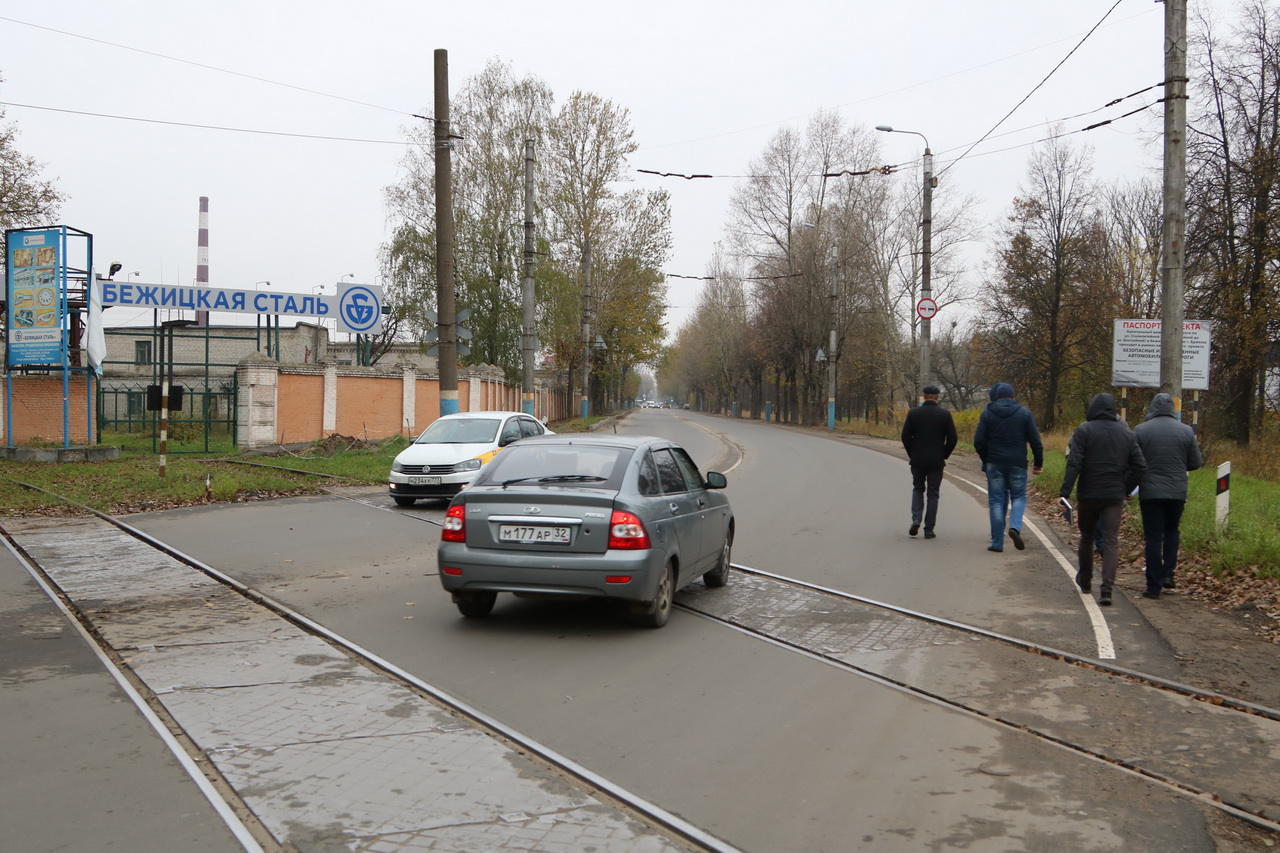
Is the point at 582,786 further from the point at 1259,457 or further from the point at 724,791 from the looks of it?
the point at 1259,457

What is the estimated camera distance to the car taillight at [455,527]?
7.60 meters

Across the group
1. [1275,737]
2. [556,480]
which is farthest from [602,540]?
[1275,737]

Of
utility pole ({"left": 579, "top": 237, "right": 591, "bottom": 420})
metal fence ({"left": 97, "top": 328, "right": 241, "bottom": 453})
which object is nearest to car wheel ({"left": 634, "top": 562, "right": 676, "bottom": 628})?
metal fence ({"left": 97, "top": 328, "right": 241, "bottom": 453})

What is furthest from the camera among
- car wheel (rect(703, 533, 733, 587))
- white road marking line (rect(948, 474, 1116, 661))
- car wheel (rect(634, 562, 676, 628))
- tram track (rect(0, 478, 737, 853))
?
car wheel (rect(703, 533, 733, 587))

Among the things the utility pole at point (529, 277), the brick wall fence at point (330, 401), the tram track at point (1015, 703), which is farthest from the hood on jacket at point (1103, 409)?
the brick wall fence at point (330, 401)

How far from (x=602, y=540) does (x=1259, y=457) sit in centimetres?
2025

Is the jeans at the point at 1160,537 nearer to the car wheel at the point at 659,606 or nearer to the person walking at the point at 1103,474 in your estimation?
the person walking at the point at 1103,474

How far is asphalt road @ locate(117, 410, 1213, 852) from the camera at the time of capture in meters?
4.19

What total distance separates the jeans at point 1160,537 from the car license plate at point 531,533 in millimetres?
5400

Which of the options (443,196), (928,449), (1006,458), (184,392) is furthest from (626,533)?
(184,392)

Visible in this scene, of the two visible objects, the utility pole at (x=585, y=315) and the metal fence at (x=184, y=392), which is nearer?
the metal fence at (x=184, y=392)

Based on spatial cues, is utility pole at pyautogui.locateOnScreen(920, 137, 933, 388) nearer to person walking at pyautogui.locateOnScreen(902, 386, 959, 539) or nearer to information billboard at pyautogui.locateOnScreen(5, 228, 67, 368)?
person walking at pyautogui.locateOnScreen(902, 386, 959, 539)

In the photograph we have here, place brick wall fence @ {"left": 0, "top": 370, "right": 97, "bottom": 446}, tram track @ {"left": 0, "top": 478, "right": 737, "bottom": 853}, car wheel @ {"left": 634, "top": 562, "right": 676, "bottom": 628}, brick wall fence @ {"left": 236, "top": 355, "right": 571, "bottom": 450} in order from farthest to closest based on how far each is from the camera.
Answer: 1. brick wall fence @ {"left": 236, "top": 355, "right": 571, "bottom": 450}
2. brick wall fence @ {"left": 0, "top": 370, "right": 97, "bottom": 446}
3. car wheel @ {"left": 634, "top": 562, "right": 676, "bottom": 628}
4. tram track @ {"left": 0, "top": 478, "right": 737, "bottom": 853}

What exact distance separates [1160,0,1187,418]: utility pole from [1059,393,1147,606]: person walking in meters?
4.44
